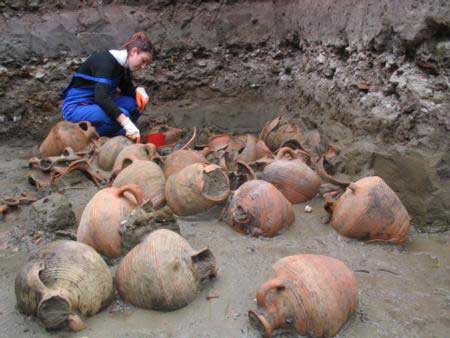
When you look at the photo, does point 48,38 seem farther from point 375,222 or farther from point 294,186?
point 375,222

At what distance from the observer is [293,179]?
3.82 m

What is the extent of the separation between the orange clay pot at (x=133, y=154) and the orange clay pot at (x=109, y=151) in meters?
0.17

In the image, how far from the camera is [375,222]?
320cm

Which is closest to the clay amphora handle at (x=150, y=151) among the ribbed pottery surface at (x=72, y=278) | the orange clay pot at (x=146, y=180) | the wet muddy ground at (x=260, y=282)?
the orange clay pot at (x=146, y=180)

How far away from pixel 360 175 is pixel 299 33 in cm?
230

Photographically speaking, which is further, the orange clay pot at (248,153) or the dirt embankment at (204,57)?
the dirt embankment at (204,57)

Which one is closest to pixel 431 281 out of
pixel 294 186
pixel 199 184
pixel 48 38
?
pixel 294 186

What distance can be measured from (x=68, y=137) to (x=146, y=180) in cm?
153

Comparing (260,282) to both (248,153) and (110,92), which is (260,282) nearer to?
(248,153)

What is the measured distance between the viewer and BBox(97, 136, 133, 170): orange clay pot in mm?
4539

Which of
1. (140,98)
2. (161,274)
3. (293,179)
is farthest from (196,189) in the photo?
(140,98)

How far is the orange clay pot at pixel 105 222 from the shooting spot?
9.68ft

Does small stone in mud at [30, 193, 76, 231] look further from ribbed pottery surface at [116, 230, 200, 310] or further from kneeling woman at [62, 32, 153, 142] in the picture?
kneeling woman at [62, 32, 153, 142]

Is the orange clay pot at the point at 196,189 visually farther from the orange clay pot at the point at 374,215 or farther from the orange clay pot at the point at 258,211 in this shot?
the orange clay pot at the point at 374,215
